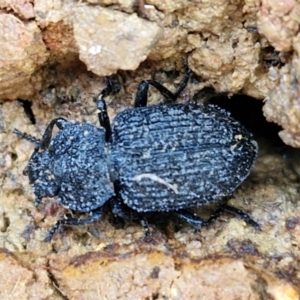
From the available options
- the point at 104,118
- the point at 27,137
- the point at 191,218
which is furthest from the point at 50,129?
the point at 191,218

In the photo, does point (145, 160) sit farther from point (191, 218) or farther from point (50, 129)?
point (50, 129)

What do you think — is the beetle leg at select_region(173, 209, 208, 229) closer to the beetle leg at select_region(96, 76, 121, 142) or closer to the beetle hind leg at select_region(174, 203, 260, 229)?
the beetle hind leg at select_region(174, 203, 260, 229)

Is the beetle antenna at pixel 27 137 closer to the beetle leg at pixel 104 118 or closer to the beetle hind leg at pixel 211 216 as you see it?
the beetle leg at pixel 104 118

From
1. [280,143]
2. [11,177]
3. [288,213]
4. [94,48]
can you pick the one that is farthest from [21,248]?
[280,143]

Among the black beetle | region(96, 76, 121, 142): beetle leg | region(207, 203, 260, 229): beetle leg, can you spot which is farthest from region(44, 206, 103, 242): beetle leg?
region(207, 203, 260, 229): beetle leg

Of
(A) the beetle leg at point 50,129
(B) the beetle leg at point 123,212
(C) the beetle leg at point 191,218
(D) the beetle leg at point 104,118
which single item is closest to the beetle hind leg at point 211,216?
(C) the beetle leg at point 191,218

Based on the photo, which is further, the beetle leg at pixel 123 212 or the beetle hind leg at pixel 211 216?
the beetle leg at pixel 123 212

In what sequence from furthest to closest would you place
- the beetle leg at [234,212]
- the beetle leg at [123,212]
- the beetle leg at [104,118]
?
the beetle leg at [104,118]
the beetle leg at [123,212]
the beetle leg at [234,212]

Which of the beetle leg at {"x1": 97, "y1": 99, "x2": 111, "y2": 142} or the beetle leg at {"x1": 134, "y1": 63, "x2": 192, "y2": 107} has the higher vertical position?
the beetle leg at {"x1": 134, "y1": 63, "x2": 192, "y2": 107}
